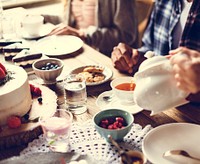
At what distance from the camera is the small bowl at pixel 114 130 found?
1.04m

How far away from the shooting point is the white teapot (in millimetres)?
941

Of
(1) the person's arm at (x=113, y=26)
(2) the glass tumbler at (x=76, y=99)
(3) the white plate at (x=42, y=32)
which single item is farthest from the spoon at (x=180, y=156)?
(1) the person's arm at (x=113, y=26)

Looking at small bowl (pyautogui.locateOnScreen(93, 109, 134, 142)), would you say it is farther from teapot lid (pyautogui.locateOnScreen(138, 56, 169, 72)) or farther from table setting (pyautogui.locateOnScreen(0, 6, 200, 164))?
teapot lid (pyautogui.locateOnScreen(138, 56, 169, 72))

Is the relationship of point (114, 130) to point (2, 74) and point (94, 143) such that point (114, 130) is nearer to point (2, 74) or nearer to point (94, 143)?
point (94, 143)

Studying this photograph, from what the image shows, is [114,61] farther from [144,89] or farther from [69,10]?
[69,10]

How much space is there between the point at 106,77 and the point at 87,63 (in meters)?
0.20

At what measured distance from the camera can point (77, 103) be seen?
4.12ft

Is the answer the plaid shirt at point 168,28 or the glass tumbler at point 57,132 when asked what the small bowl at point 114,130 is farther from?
the plaid shirt at point 168,28

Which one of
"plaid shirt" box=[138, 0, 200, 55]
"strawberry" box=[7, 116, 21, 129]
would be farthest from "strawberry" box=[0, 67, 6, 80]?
"plaid shirt" box=[138, 0, 200, 55]

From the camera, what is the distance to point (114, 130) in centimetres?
103

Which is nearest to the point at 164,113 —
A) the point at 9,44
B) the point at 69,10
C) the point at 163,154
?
the point at 163,154

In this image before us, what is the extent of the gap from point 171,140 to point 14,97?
0.47 meters

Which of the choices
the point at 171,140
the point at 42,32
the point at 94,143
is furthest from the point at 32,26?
the point at 171,140

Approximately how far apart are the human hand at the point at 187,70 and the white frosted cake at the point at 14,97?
1.57ft
